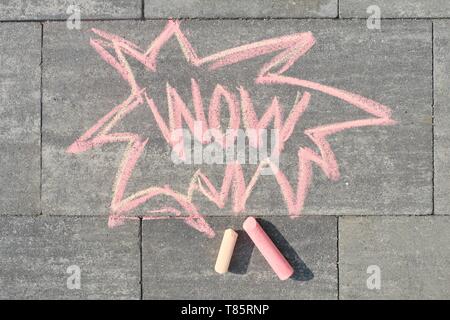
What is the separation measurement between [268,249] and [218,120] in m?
1.18

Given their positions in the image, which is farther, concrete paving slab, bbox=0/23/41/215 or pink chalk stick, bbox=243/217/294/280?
concrete paving slab, bbox=0/23/41/215

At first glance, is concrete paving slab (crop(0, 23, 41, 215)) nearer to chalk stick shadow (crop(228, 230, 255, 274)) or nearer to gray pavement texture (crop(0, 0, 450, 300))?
gray pavement texture (crop(0, 0, 450, 300))

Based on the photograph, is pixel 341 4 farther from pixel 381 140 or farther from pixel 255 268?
pixel 255 268

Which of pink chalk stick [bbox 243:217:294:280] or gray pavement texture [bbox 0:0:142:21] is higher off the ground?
gray pavement texture [bbox 0:0:142:21]

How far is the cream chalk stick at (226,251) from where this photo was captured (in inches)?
153

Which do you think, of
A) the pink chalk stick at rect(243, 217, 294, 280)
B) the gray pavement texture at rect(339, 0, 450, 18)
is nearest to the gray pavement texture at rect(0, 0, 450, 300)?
the gray pavement texture at rect(339, 0, 450, 18)

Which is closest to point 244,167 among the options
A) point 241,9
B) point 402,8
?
point 241,9

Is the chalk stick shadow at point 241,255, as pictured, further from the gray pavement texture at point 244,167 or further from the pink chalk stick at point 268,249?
the pink chalk stick at point 268,249

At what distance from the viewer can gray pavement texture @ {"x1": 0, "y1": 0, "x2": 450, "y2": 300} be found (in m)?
3.94

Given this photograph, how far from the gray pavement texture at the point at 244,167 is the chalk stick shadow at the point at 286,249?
0.01m

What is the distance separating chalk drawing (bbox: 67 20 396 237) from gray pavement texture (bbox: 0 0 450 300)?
0.05 meters

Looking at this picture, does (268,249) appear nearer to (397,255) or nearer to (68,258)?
(397,255)

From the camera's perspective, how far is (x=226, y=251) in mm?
3895
